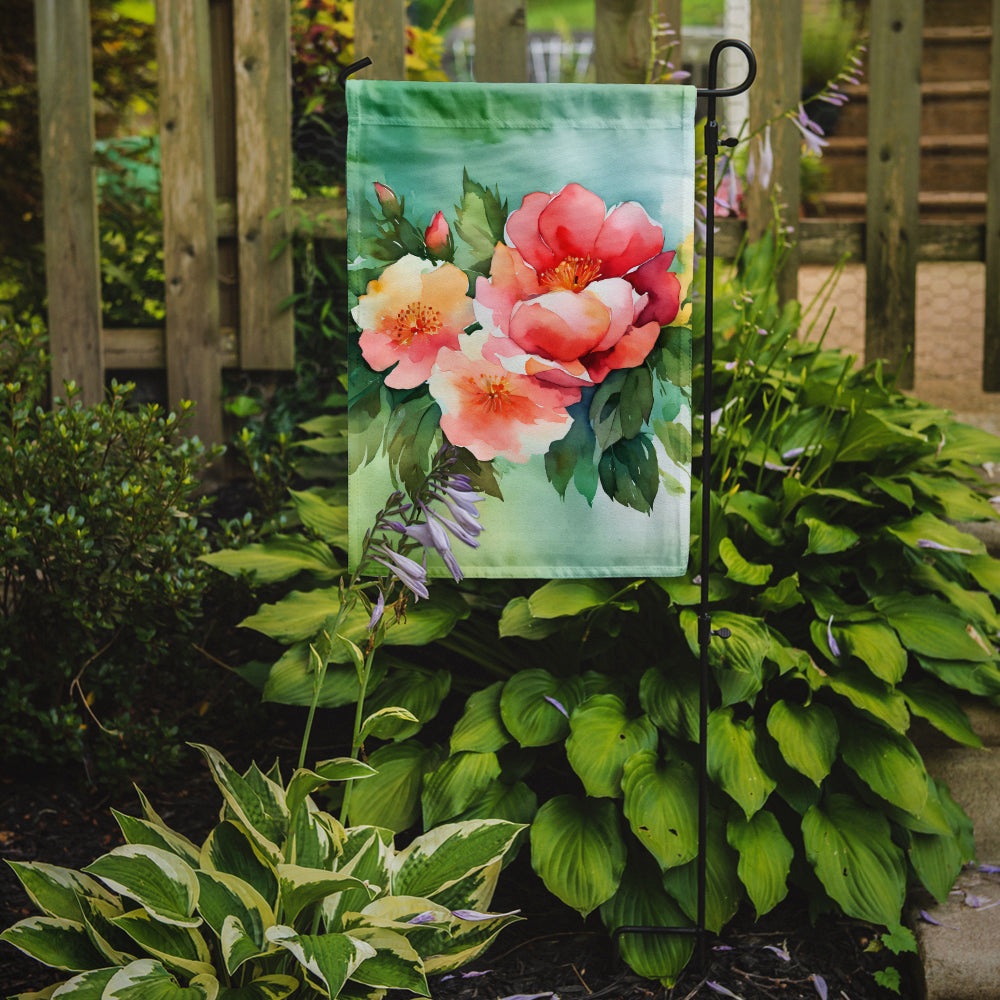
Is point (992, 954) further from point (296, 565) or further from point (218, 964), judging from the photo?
point (296, 565)

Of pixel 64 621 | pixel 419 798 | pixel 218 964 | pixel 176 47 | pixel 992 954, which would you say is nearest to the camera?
pixel 218 964

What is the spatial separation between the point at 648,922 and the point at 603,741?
13.1 inches

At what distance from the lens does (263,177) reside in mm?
3109

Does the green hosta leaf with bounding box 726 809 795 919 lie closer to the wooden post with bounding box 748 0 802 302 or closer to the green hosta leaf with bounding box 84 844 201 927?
the green hosta leaf with bounding box 84 844 201 927

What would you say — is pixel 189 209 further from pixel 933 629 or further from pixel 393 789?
pixel 933 629

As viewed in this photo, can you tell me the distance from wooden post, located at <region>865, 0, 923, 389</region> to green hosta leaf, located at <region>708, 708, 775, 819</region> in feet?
5.43

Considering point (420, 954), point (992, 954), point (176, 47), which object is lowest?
point (992, 954)

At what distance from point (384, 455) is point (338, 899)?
2.30ft

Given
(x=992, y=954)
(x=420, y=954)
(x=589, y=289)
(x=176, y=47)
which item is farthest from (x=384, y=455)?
(x=176, y=47)

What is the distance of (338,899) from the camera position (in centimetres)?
153

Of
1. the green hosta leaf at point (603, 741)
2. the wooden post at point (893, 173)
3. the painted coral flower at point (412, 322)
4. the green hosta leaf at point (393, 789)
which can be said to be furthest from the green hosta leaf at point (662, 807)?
the wooden post at point (893, 173)

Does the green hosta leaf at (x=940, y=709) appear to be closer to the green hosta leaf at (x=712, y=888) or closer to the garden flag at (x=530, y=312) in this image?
the green hosta leaf at (x=712, y=888)

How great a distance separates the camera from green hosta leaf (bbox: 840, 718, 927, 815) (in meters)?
1.82

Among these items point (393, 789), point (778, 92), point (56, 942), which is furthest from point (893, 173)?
point (56, 942)
